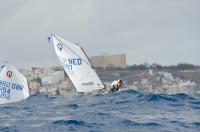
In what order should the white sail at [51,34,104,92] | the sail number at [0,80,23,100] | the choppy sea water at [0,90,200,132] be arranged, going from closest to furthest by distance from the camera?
the choppy sea water at [0,90,200,132] → the sail number at [0,80,23,100] → the white sail at [51,34,104,92]

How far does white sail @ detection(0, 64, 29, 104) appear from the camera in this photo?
5259cm

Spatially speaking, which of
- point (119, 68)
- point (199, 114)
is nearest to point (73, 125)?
point (199, 114)

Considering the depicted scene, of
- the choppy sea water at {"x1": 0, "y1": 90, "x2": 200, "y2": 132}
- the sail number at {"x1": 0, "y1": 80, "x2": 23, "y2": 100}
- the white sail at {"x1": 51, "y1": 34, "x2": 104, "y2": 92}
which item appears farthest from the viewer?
the white sail at {"x1": 51, "y1": 34, "x2": 104, "y2": 92}

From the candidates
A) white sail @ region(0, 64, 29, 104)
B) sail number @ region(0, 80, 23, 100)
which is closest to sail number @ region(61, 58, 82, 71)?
white sail @ region(0, 64, 29, 104)

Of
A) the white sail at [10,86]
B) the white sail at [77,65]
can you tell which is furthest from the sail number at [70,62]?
the white sail at [10,86]

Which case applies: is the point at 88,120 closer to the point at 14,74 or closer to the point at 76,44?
the point at 14,74

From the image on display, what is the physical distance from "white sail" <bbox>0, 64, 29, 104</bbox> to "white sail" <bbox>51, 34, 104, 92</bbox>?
746 cm

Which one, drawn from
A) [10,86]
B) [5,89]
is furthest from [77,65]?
[5,89]

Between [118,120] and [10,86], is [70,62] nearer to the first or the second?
[10,86]

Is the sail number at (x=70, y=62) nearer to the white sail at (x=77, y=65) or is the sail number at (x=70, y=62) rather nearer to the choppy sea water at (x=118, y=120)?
the white sail at (x=77, y=65)

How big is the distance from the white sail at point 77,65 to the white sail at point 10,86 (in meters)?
7.46

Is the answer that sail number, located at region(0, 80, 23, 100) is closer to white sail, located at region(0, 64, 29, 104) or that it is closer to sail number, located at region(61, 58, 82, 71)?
white sail, located at region(0, 64, 29, 104)

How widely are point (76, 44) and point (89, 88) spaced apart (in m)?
4.32

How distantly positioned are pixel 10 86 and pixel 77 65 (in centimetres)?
952
